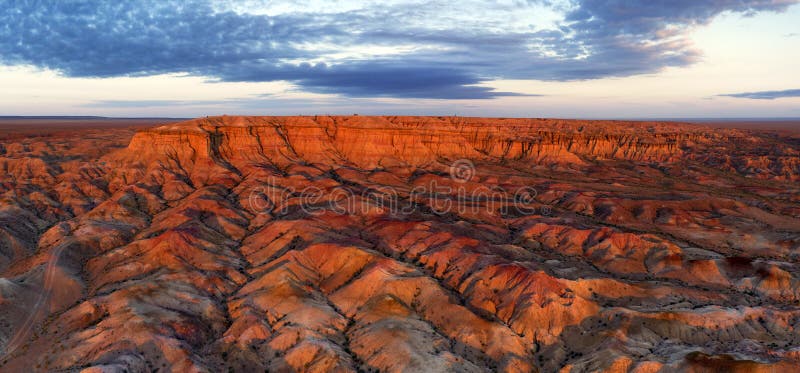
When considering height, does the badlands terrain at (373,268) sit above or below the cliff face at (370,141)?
below

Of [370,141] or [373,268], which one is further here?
[370,141]

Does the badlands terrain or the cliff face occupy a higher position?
the cliff face

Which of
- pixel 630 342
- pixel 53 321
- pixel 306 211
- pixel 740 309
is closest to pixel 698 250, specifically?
pixel 740 309

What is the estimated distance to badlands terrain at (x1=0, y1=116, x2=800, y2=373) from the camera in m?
49.0

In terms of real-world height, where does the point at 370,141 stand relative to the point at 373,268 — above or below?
above

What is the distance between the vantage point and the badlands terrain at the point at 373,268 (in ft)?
161

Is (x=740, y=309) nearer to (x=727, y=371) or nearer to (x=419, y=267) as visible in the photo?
(x=727, y=371)

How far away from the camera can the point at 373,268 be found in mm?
65000

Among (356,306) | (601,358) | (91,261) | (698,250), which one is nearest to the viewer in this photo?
(601,358)

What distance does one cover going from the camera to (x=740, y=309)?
5444 cm

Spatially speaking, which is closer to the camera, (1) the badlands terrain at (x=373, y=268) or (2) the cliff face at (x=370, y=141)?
(1) the badlands terrain at (x=373, y=268)

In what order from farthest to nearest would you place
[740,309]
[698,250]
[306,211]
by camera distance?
[306,211]
[698,250]
[740,309]

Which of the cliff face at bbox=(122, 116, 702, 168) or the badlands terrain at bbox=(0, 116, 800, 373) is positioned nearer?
the badlands terrain at bbox=(0, 116, 800, 373)

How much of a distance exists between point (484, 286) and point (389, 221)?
1229 inches
